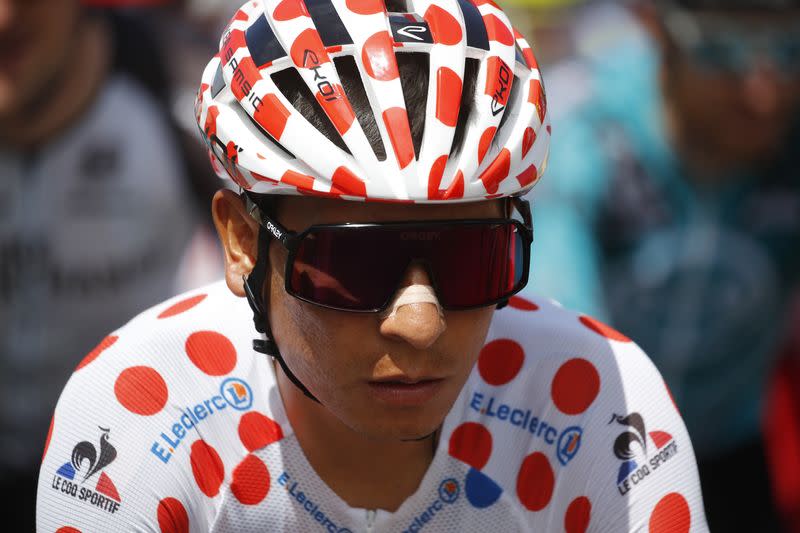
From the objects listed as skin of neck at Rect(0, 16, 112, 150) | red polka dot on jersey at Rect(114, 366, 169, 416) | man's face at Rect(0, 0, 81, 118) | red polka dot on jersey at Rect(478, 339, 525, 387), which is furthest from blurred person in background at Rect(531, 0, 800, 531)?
red polka dot on jersey at Rect(114, 366, 169, 416)

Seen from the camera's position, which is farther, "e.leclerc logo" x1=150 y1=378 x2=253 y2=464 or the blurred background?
the blurred background

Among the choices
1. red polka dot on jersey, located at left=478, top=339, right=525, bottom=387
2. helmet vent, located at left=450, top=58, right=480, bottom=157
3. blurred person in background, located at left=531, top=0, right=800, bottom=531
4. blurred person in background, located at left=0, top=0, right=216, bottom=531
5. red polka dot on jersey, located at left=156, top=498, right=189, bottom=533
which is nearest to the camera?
helmet vent, located at left=450, top=58, right=480, bottom=157

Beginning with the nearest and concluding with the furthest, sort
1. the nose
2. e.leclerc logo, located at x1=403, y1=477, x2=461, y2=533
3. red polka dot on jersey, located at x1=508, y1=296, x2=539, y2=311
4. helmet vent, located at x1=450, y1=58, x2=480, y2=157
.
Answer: the nose → helmet vent, located at x1=450, y1=58, x2=480, y2=157 → e.leclerc logo, located at x1=403, y1=477, x2=461, y2=533 → red polka dot on jersey, located at x1=508, y1=296, x2=539, y2=311

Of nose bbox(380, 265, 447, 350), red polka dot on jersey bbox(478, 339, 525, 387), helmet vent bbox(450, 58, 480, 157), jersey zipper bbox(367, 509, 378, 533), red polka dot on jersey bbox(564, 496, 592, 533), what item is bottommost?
jersey zipper bbox(367, 509, 378, 533)

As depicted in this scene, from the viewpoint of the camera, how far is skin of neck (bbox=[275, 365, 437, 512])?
3205 mm

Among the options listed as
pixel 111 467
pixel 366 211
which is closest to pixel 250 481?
pixel 111 467

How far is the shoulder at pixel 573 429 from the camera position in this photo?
310 centimetres

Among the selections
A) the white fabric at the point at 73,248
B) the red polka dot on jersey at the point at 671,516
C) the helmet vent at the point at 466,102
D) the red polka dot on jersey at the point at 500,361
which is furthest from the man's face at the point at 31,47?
the red polka dot on jersey at the point at 671,516

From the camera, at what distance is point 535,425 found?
3.25 metres

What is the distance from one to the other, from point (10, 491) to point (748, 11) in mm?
4535

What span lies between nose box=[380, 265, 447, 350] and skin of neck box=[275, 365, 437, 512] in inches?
21.9

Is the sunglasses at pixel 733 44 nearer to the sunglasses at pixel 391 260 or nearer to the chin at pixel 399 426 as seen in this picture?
the sunglasses at pixel 391 260

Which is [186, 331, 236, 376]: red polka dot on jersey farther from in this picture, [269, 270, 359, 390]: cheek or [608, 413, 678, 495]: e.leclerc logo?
[608, 413, 678, 495]: e.leclerc logo

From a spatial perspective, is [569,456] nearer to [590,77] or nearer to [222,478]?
[222,478]
